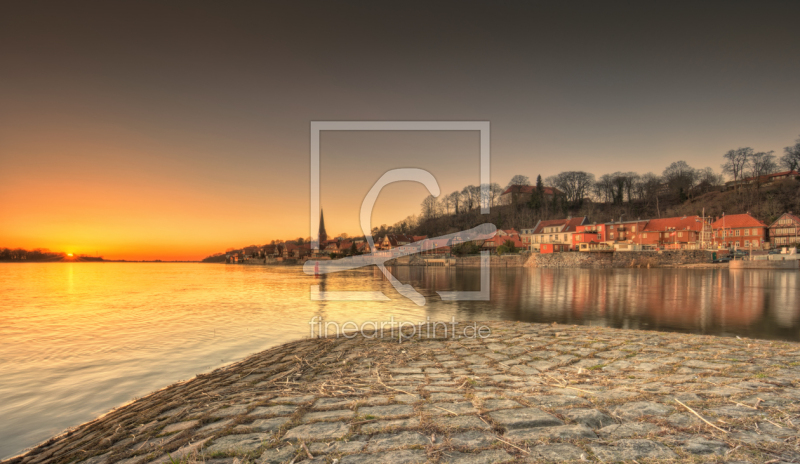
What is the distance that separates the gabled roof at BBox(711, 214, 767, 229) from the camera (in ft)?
234

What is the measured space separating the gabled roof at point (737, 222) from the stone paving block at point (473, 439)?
95292 millimetres

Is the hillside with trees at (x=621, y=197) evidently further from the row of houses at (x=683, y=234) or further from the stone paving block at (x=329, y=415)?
the stone paving block at (x=329, y=415)

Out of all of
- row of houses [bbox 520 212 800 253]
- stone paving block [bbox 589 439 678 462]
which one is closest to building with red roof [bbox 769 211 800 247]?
row of houses [bbox 520 212 800 253]

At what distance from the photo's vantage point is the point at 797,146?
9500cm

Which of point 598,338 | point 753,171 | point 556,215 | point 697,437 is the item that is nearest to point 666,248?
point 556,215

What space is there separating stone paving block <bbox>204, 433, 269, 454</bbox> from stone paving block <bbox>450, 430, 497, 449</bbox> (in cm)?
173

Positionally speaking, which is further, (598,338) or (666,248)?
(666,248)

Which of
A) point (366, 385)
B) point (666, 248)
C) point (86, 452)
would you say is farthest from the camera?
point (666, 248)

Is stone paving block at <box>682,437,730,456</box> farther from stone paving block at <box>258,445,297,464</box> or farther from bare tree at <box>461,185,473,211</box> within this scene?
bare tree at <box>461,185,473,211</box>

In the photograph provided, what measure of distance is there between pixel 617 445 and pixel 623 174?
141 meters

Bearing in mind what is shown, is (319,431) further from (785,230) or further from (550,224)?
(785,230)

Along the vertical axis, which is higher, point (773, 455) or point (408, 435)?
point (773, 455)

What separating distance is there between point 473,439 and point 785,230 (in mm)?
99102

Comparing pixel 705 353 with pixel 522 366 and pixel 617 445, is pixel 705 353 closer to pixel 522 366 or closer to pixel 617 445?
pixel 522 366
